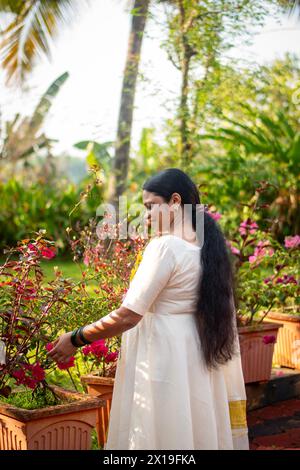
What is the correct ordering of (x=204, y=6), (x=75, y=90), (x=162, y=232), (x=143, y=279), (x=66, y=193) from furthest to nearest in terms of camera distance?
1. (x=75, y=90)
2. (x=66, y=193)
3. (x=204, y=6)
4. (x=162, y=232)
5. (x=143, y=279)

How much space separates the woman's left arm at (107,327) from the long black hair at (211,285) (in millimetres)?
264

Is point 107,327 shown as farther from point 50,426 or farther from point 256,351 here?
point 256,351

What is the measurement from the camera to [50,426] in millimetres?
2812

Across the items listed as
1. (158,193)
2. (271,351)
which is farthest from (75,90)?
(158,193)

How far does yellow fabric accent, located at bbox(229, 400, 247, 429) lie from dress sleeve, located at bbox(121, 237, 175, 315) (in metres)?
0.62

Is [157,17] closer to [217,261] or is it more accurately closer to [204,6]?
[204,6]

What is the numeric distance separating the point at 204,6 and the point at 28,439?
5389 millimetres

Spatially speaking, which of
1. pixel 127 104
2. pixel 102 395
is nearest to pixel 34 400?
pixel 102 395

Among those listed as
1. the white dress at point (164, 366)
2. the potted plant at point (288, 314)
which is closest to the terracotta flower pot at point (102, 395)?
the white dress at point (164, 366)

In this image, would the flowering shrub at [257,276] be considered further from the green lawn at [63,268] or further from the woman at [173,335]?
the green lawn at [63,268]

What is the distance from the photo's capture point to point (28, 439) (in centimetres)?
276

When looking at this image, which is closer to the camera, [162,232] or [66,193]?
[162,232]

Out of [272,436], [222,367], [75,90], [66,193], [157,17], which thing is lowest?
Answer: [272,436]

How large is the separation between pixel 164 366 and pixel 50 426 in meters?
0.59
